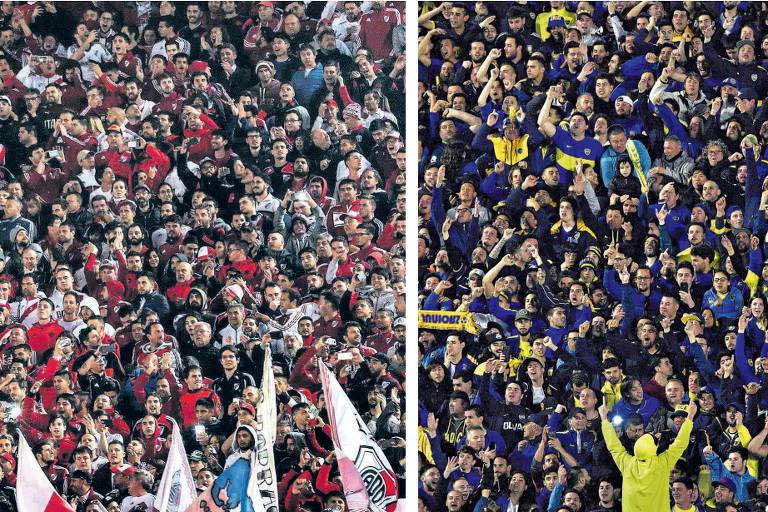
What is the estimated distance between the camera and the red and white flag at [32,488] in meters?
3.49

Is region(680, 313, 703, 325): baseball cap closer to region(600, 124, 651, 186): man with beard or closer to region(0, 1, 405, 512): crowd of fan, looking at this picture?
region(600, 124, 651, 186): man with beard

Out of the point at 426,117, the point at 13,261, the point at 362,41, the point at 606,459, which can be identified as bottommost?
the point at 606,459

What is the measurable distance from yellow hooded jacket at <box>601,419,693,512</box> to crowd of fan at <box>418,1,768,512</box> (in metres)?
0.03

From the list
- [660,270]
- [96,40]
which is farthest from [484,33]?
[96,40]

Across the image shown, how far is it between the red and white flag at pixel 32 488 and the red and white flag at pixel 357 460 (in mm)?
993

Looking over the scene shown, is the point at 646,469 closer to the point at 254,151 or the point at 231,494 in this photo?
the point at 231,494

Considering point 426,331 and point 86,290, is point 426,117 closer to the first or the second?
point 426,331

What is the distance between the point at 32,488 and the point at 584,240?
2.09 metres

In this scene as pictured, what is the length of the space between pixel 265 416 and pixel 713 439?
1.54 metres

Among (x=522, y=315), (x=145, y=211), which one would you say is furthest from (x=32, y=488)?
(x=522, y=315)

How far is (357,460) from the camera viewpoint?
3.50m

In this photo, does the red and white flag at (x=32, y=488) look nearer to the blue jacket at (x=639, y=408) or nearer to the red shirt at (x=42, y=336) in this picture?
the red shirt at (x=42, y=336)

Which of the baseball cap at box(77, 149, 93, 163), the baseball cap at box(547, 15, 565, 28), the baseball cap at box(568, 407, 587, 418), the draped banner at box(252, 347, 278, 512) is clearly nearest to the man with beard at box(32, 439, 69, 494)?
the draped banner at box(252, 347, 278, 512)

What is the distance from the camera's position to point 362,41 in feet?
11.7
